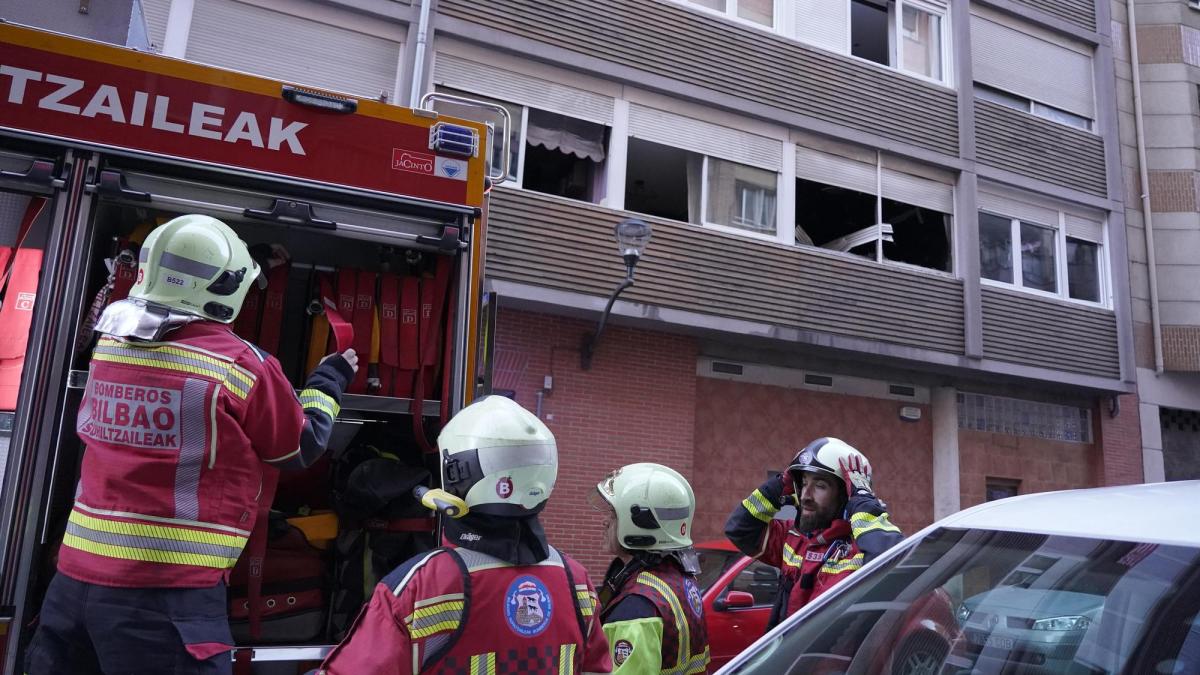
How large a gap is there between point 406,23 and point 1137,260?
13.5 m

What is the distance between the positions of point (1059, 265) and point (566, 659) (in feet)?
48.6

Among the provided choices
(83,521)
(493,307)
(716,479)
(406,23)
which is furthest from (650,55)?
(83,521)

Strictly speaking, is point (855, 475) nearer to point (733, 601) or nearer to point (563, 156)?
point (733, 601)

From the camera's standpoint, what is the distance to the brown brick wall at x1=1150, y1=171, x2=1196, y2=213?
16.2m

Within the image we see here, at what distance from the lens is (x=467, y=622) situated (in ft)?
7.06

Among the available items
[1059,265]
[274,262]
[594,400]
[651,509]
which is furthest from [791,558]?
[1059,265]

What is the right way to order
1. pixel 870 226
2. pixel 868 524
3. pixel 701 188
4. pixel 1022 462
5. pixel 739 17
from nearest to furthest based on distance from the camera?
pixel 868 524 → pixel 701 188 → pixel 739 17 → pixel 870 226 → pixel 1022 462

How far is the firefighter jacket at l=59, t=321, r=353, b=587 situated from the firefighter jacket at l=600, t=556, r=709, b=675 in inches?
48.3

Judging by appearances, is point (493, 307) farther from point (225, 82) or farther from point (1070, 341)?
point (1070, 341)

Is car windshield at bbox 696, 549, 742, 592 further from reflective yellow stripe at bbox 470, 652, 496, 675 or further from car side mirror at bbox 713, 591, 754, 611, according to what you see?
reflective yellow stripe at bbox 470, 652, 496, 675

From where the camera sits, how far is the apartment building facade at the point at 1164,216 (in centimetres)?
1568

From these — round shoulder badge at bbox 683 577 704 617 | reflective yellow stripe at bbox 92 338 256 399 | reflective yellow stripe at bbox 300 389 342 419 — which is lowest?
round shoulder badge at bbox 683 577 704 617

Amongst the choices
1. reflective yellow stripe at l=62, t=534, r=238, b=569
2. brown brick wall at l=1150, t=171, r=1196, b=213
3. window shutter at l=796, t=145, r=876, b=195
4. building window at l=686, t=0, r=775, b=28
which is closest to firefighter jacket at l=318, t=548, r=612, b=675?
reflective yellow stripe at l=62, t=534, r=238, b=569

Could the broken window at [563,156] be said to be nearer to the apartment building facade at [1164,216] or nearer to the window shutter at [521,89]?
the window shutter at [521,89]
